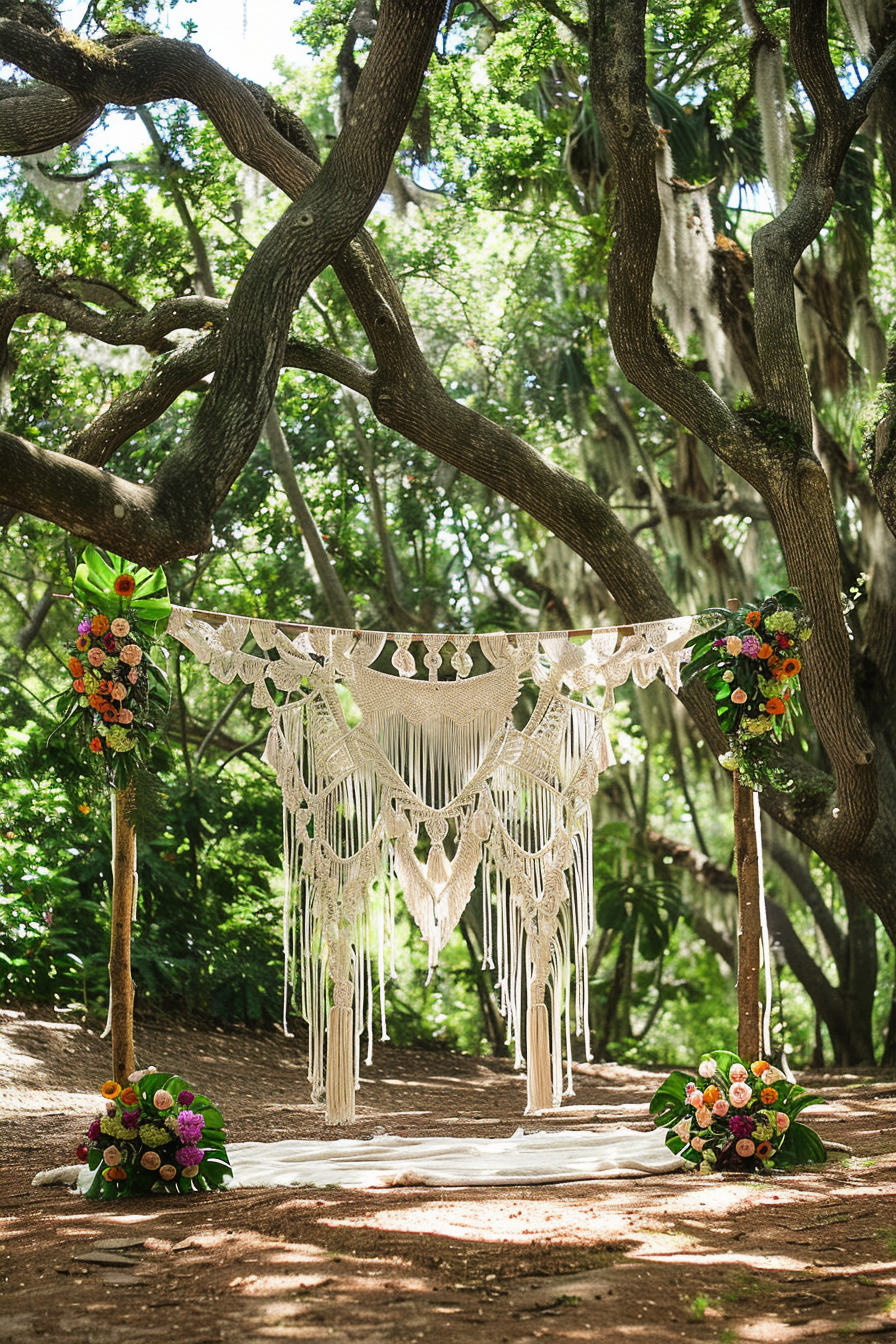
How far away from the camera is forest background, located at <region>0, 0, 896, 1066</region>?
5074 mm

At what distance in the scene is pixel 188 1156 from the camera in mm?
3150

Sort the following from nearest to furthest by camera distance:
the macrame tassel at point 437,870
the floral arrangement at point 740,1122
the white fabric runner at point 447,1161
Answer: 1. the white fabric runner at point 447,1161
2. the floral arrangement at point 740,1122
3. the macrame tassel at point 437,870

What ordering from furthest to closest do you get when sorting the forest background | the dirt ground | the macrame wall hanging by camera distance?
1. the forest background
2. the macrame wall hanging
3. the dirt ground

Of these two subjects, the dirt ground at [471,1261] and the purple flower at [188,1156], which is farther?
the purple flower at [188,1156]

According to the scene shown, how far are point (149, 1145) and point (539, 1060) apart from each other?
1429 millimetres

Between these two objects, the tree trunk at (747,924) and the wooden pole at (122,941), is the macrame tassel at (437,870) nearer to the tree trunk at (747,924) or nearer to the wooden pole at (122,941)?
the tree trunk at (747,924)

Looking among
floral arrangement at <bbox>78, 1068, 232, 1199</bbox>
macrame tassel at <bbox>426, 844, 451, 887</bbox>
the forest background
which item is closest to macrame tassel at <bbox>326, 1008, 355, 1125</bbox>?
macrame tassel at <bbox>426, 844, 451, 887</bbox>

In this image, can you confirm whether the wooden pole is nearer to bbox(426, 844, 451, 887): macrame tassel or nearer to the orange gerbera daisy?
the orange gerbera daisy

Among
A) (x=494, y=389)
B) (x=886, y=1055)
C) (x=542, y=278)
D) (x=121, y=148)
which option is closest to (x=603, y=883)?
(x=886, y=1055)

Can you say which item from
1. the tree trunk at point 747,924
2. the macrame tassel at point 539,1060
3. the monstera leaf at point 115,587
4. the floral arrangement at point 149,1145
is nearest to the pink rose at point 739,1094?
the tree trunk at point 747,924

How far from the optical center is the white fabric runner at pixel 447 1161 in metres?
3.23

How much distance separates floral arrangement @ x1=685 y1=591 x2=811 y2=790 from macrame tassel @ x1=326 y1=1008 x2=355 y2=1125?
1489 millimetres

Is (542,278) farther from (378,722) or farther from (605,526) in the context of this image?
(378,722)

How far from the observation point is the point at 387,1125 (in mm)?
4793
